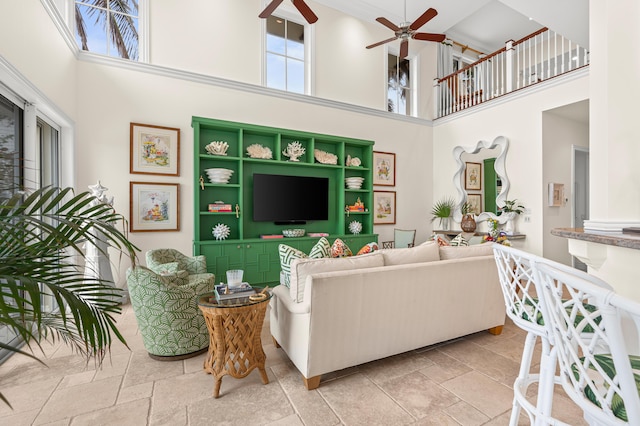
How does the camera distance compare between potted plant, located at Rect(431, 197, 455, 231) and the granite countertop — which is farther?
potted plant, located at Rect(431, 197, 455, 231)

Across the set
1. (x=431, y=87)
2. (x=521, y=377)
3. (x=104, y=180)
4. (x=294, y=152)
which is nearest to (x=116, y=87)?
(x=104, y=180)

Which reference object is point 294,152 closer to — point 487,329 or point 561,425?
point 487,329

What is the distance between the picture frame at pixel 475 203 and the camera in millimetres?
5625

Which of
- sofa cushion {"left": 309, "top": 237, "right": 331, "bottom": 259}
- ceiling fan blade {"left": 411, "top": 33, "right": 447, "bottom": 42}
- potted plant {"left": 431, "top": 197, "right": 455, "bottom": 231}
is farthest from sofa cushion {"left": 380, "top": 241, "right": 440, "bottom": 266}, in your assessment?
potted plant {"left": 431, "top": 197, "right": 455, "bottom": 231}

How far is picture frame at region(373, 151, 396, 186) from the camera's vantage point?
18.8 feet

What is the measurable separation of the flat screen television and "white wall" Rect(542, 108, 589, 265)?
3.46 metres

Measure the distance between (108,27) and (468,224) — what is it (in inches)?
250

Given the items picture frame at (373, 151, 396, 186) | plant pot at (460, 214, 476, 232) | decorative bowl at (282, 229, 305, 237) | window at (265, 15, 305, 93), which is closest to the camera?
decorative bowl at (282, 229, 305, 237)

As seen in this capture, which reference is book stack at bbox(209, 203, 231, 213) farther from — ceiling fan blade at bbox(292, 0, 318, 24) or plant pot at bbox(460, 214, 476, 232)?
plant pot at bbox(460, 214, 476, 232)

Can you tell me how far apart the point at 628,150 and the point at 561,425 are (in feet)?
5.42

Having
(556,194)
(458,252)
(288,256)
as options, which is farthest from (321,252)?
(556,194)

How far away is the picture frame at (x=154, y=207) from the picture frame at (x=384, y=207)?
11.3 feet

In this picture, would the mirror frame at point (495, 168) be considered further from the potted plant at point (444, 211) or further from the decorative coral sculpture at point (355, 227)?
the decorative coral sculpture at point (355, 227)

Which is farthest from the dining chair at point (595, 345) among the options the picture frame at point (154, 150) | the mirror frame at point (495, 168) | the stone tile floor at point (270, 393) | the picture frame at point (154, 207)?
the mirror frame at point (495, 168)
